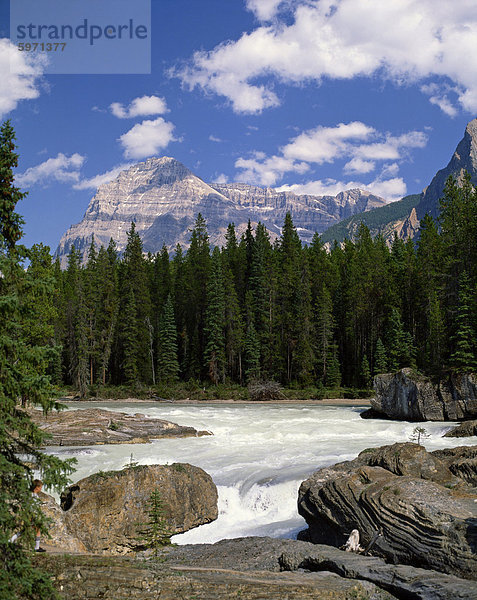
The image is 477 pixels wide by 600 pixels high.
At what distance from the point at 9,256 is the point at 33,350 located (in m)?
1.60

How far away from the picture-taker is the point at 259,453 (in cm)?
2228

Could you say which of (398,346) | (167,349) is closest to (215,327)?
(167,349)

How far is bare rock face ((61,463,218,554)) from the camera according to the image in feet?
42.7

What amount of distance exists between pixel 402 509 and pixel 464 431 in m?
15.8

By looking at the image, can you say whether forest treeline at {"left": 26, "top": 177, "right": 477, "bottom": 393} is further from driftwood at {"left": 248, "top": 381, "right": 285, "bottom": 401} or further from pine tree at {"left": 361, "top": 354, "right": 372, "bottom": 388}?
driftwood at {"left": 248, "top": 381, "right": 285, "bottom": 401}

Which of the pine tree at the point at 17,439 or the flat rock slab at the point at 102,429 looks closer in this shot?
the pine tree at the point at 17,439

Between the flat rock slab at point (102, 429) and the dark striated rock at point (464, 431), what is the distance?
530 inches

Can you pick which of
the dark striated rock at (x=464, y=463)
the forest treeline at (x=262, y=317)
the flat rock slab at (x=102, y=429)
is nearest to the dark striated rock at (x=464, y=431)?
the dark striated rock at (x=464, y=463)

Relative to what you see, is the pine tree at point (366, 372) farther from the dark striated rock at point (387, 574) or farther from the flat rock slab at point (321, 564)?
the dark striated rock at point (387, 574)

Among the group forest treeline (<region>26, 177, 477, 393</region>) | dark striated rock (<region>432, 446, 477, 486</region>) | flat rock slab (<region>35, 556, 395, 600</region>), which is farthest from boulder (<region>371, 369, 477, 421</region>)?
flat rock slab (<region>35, 556, 395, 600</region>)

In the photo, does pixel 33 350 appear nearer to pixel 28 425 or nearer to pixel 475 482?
pixel 28 425

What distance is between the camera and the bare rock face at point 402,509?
9.62 m

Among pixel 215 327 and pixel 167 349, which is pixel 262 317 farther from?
pixel 167 349

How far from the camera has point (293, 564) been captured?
33.7ft
